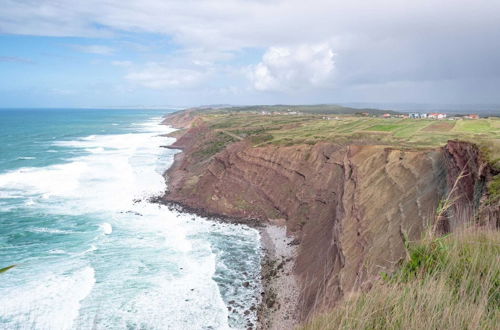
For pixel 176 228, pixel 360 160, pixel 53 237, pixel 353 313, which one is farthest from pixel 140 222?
pixel 353 313

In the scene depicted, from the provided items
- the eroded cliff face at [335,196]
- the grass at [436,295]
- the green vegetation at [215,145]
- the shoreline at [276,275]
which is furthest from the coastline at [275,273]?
the green vegetation at [215,145]

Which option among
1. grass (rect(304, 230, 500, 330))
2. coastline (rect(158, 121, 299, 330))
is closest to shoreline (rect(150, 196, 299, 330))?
coastline (rect(158, 121, 299, 330))

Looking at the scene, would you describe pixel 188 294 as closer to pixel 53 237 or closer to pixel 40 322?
pixel 40 322

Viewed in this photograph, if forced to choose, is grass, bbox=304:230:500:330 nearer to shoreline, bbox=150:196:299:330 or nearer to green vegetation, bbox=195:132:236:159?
shoreline, bbox=150:196:299:330

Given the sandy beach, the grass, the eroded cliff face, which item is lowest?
the sandy beach

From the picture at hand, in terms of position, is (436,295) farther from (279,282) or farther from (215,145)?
(215,145)

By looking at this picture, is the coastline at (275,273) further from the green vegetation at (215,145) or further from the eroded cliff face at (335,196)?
the green vegetation at (215,145)
